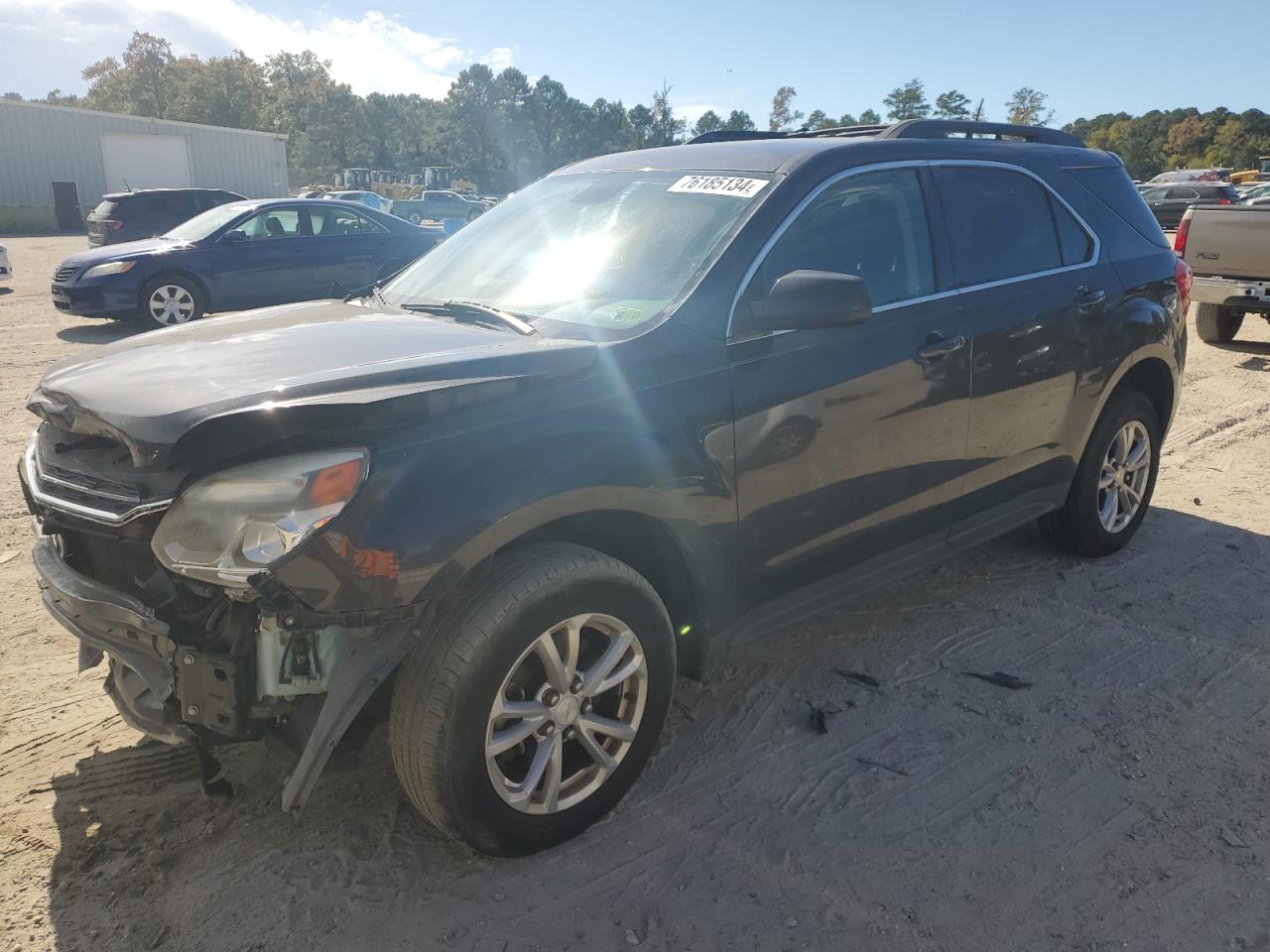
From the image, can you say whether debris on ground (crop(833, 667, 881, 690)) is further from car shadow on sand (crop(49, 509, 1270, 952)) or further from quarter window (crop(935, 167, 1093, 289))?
quarter window (crop(935, 167, 1093, 289))

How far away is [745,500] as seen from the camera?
2.87m

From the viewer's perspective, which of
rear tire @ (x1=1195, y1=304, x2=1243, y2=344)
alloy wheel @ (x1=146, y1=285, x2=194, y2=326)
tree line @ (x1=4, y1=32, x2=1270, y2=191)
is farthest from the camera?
tree line @ (x1=4, y1=32, x2=1270, y2=191)

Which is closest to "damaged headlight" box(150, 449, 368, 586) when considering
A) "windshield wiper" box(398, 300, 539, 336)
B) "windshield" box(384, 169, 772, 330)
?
"windshield wiper" box(398, 300, 539, 336)

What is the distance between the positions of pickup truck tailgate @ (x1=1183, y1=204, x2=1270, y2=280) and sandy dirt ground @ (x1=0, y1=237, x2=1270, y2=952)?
7.27 metres

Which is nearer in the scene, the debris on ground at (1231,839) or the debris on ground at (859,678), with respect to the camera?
the debris on ground at (1231,839)

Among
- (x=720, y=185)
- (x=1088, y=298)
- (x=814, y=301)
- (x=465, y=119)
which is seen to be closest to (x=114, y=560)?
(x=814, y=301)

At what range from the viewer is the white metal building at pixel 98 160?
36.7 meters

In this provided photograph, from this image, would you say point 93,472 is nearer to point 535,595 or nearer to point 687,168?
point 535,595

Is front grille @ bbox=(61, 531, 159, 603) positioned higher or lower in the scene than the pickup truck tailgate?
lower

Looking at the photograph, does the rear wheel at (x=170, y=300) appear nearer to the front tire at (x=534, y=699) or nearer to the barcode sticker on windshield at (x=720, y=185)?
the barcode sticker on windshield at (x=720, y=185)

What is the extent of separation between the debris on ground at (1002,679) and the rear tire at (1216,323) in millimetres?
8958

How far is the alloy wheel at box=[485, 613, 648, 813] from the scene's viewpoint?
249 cm

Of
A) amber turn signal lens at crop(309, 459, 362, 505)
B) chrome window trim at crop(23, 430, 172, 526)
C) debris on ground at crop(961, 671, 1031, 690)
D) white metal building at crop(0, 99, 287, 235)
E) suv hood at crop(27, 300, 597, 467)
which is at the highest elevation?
white metal building at crop(0, 99, 287, 235)

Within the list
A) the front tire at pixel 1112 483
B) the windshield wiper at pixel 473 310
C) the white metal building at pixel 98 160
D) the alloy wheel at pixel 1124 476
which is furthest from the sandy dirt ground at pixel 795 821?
the white metal building at pixel 98 160
